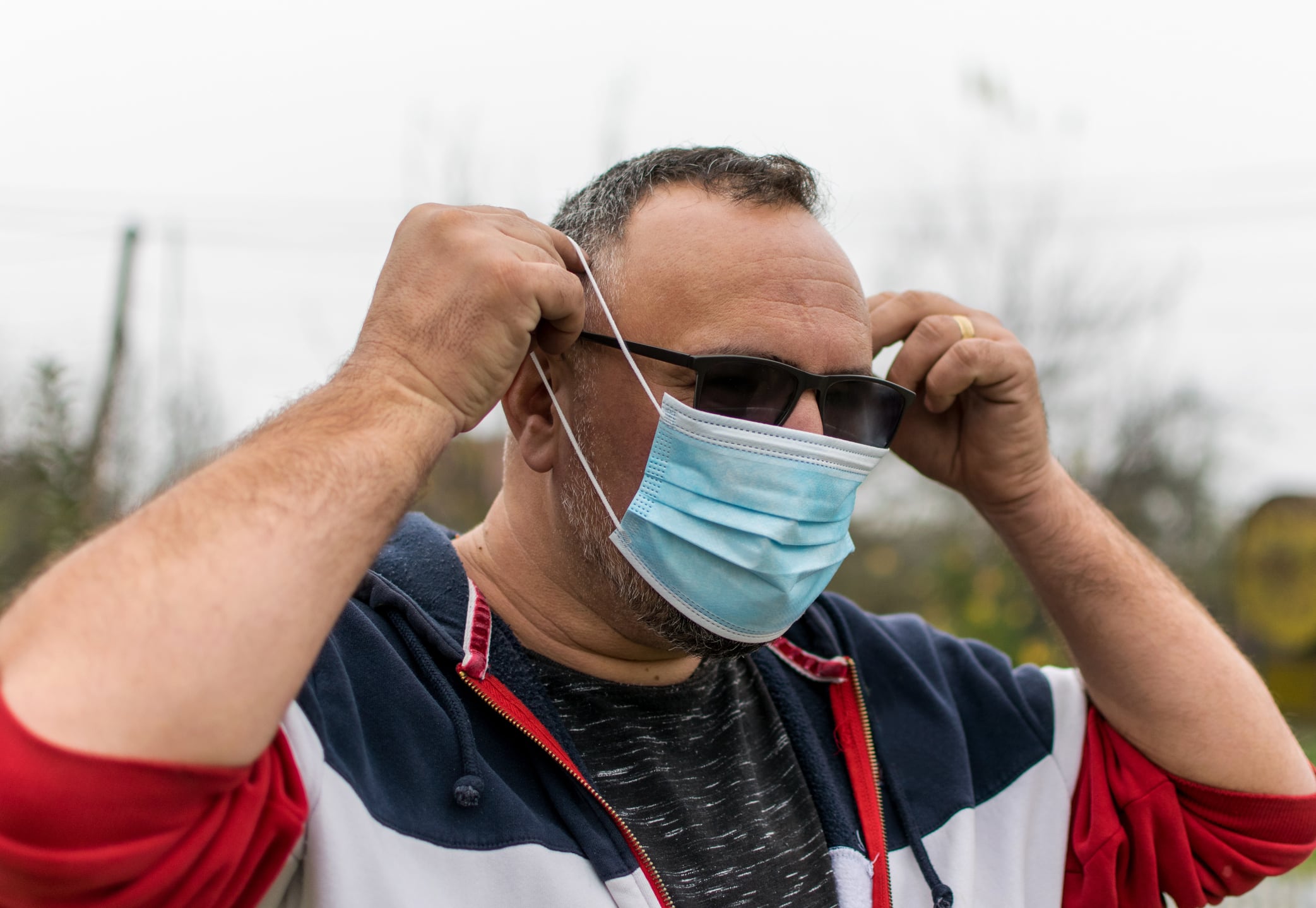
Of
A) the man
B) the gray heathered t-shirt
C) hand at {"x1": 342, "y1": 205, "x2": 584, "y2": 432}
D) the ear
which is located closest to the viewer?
the man

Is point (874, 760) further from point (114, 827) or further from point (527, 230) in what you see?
point (114, 827)

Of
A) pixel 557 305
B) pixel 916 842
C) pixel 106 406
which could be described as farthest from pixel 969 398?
pixel 106 406

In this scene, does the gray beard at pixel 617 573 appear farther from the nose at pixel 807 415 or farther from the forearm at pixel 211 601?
the forearm at pixel 211 601

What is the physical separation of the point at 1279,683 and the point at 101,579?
1545cm

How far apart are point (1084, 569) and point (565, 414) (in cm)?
135

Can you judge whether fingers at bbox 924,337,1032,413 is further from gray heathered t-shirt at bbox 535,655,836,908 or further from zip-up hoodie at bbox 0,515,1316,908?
gray heathered t-shirt at bbox 535,655,836,908

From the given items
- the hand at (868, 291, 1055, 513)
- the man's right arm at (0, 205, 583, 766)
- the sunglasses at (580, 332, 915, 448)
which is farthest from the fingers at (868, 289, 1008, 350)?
the man's right arm at (0, 205, 583, 766)

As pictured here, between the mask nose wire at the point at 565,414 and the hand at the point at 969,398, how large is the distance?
0.74 meters

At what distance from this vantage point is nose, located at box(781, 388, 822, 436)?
6.74 feet

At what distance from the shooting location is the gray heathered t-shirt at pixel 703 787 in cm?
196

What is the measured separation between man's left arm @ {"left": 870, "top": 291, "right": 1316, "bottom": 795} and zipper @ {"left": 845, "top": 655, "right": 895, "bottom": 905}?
1.87 feet

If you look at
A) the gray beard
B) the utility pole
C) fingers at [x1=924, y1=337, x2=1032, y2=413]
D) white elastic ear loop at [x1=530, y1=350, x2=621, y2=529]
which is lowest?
the utility pole

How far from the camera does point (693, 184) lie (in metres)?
2.32

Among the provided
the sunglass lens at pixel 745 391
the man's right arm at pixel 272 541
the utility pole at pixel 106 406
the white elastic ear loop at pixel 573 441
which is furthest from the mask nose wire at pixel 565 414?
the utility pole at pixel 106 406
